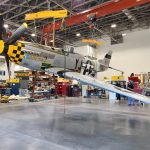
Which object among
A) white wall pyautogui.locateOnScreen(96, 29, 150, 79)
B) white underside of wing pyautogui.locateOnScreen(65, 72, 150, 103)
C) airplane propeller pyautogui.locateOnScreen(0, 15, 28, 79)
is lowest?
white underside of wing pyautogui.locateOnScreen(65, 72, 150, 103)

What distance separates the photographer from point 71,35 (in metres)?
21.2

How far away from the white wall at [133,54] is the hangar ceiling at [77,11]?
961mm

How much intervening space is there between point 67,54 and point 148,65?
1284 centimetres

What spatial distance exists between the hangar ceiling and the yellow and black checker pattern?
15.1 feet

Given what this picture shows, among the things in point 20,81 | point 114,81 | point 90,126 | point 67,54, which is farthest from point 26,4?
point 90,126

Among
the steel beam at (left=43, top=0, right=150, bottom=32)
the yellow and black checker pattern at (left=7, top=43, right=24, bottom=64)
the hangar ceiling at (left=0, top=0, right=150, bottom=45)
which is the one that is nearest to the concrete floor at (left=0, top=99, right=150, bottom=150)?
the yellow and black checker pattern at (left=7, top=43, right=24, bottom=64)

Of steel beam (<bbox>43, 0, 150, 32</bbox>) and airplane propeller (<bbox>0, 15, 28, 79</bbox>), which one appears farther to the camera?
steel beam (<bbox>43, 0, 150, 32</bbox>)

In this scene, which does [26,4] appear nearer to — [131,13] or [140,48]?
[131,13]

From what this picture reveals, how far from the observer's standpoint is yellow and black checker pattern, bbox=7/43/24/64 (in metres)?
5.74

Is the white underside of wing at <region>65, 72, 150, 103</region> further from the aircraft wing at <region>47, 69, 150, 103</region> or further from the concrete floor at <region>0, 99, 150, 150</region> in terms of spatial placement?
the concrete floor at <region>0, 99, 150, 150</region>

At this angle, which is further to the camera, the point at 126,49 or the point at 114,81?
the point at 126,49

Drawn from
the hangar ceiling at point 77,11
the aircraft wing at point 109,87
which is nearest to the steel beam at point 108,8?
the hangar ceiling at point 77,11

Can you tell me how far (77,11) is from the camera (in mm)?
13445

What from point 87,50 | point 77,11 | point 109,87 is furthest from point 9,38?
point 87,50
